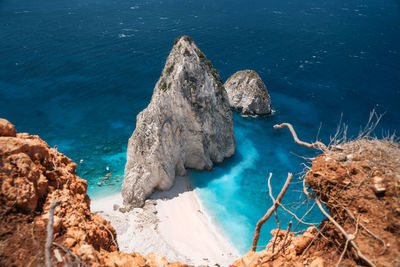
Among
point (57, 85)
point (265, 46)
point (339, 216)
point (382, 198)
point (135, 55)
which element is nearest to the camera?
point (382, 198)

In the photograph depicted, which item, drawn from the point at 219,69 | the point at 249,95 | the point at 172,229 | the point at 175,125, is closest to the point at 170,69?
the point at 175,125

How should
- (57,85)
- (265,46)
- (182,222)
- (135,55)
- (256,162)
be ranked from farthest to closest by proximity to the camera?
(265,46) < (135,55) < (57,85) < (256,162) < (182,222)

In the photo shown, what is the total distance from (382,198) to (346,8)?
108 meters

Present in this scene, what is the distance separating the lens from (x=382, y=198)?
5395 millimetres

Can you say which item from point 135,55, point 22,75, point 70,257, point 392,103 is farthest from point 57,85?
point 392,103

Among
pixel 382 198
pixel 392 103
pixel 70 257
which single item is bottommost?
pixel 392 103

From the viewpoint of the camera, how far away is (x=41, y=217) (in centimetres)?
569

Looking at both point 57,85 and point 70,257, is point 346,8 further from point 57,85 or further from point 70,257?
point 70,257

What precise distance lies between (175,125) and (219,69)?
31.1 m

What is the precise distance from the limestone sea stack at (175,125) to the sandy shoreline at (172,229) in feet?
5.20

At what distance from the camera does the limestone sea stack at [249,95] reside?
144 feet

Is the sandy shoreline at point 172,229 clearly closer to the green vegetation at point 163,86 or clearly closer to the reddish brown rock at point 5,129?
the green vegetation at point 163,86

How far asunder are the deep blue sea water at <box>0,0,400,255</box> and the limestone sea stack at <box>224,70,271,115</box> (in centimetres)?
190

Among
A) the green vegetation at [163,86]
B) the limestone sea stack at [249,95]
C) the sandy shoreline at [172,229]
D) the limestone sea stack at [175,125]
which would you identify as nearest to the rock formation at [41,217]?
the sandy shoreline at [172,229]
